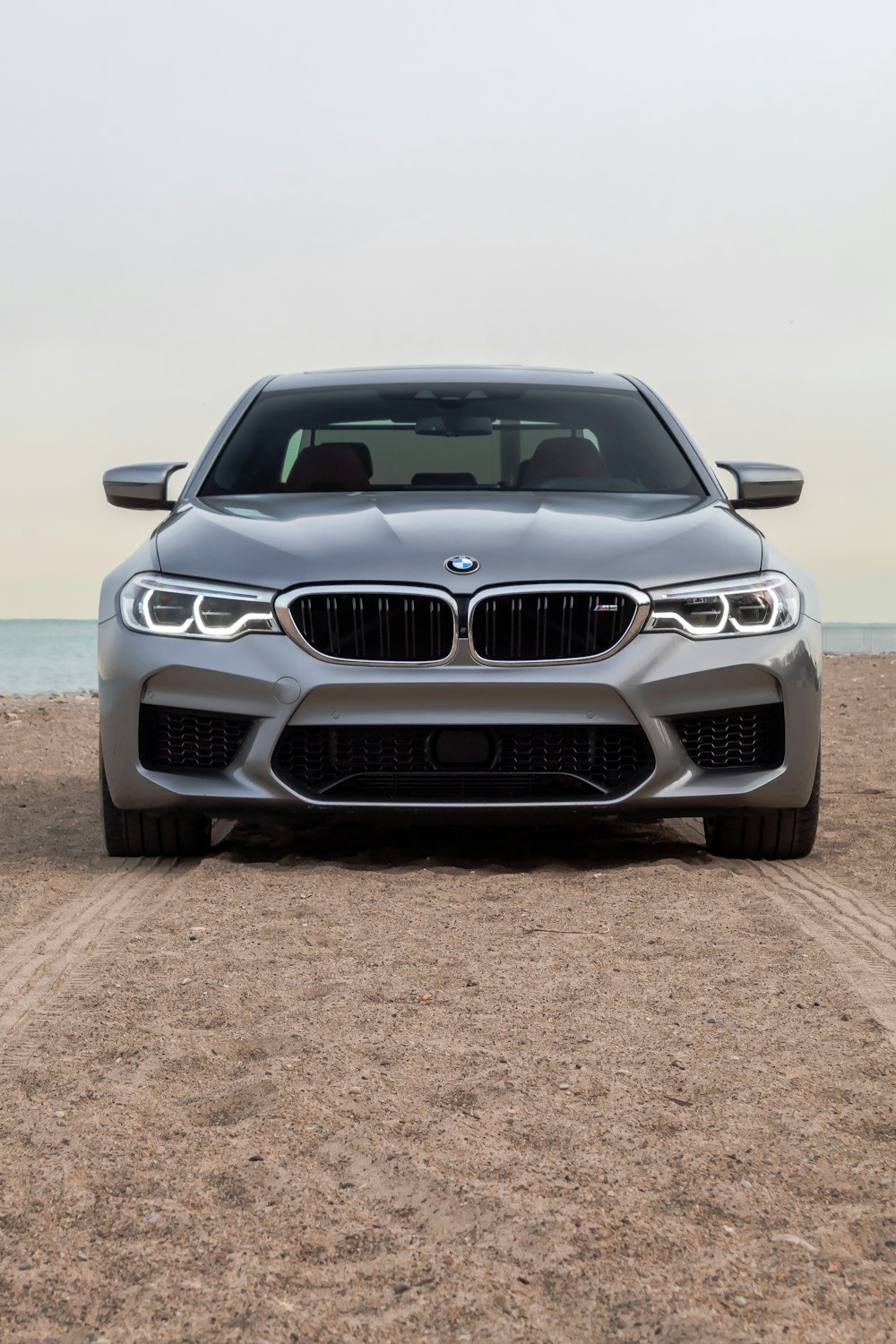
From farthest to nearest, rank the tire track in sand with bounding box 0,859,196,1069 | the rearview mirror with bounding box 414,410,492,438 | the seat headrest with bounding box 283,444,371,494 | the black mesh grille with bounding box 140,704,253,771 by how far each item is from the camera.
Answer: the rearview mirror with bounding box 414,410,492,438 < the seat headrest with bounding box 283,444,371,494 < the black mesh grille with bounding box 140,704,253,771 < the tire track in sand with bounding box 0,859,196,1069

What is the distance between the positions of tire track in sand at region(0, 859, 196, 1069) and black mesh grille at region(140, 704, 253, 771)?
41cm

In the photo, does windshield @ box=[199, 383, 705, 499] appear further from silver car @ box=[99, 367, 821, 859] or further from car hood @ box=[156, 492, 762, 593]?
silver car @ box=[99, 367, 821, 859]

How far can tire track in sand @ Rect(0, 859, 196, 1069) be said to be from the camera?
3.41 m

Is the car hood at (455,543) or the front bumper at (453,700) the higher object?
the car hood at (455,543)

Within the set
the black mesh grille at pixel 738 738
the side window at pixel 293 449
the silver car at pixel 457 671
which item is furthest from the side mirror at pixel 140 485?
the black mesh grille at pixel 738 738

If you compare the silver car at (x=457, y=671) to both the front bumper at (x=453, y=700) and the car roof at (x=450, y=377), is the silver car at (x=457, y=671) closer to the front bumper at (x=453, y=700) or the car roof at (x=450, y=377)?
the front bumper at (x=453, y=700)

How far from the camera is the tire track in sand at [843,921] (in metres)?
3.62

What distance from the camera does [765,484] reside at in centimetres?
598

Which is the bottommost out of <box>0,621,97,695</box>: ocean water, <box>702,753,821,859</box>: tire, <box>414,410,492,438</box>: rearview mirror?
<box>0,621,97,695</box>: ocean water

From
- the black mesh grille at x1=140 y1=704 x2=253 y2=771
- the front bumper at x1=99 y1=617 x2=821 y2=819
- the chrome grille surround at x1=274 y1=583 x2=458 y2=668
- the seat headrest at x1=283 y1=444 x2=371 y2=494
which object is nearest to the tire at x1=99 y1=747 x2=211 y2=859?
the front bumper at x1=99 y1=617 x2=821 y2=819

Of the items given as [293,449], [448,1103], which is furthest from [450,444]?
[448,1103]

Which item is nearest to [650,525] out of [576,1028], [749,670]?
[749,670]

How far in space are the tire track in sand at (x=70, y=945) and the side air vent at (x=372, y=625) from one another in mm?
961

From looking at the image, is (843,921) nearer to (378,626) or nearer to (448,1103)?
(378,626)
